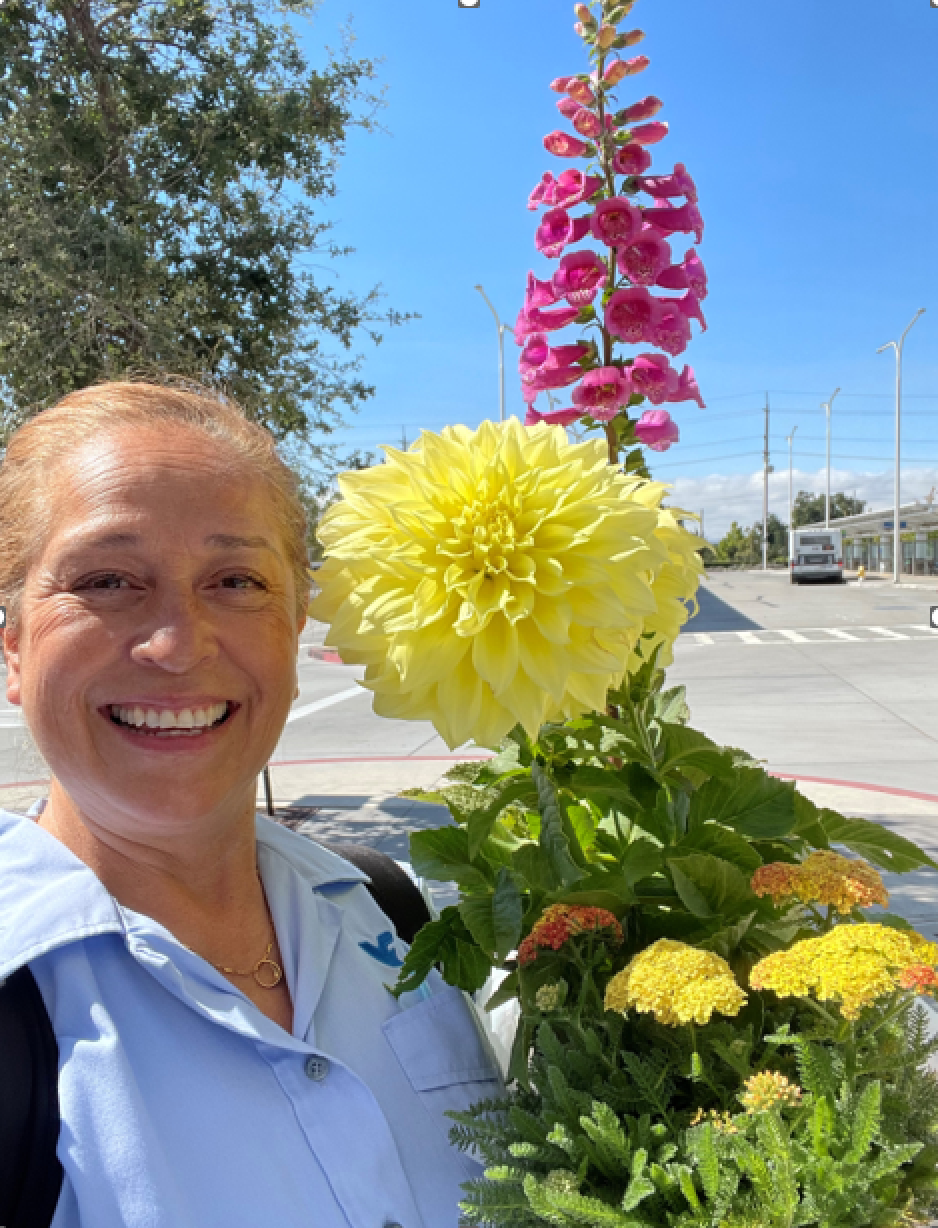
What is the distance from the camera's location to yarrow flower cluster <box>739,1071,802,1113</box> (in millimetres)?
812

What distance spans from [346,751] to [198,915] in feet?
30.0

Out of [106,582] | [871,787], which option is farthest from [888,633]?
[106,582]

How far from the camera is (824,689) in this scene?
13289 mm

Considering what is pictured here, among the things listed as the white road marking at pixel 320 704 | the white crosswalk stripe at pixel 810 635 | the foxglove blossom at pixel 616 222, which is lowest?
the white road marking at pixel 320 704

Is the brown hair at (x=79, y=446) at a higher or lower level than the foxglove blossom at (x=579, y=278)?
lower

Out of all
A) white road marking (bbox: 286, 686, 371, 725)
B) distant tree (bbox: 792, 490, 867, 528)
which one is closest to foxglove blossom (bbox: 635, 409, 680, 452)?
white road marking (bbox: 286, 686, 371, 725)

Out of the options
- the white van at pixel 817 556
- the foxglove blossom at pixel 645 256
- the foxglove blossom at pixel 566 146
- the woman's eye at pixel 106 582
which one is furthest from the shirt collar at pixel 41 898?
the white van at pixel 817 556

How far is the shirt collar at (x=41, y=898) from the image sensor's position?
Answer: 105 centimetres

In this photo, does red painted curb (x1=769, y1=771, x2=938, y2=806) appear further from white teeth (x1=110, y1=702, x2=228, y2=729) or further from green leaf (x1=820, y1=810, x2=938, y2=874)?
white teeth (x1=110, y1=702, x2=228, y2=729)

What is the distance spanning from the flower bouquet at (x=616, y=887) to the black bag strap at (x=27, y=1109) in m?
0.40

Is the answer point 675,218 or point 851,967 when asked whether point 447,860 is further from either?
point 675,218

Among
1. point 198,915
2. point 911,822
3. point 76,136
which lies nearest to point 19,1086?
point 198,915

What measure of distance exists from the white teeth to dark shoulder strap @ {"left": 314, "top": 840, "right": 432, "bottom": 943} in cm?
54

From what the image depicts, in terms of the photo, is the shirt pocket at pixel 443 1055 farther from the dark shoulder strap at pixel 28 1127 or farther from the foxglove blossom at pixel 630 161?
the foxglove blossom at pixel 630 161
